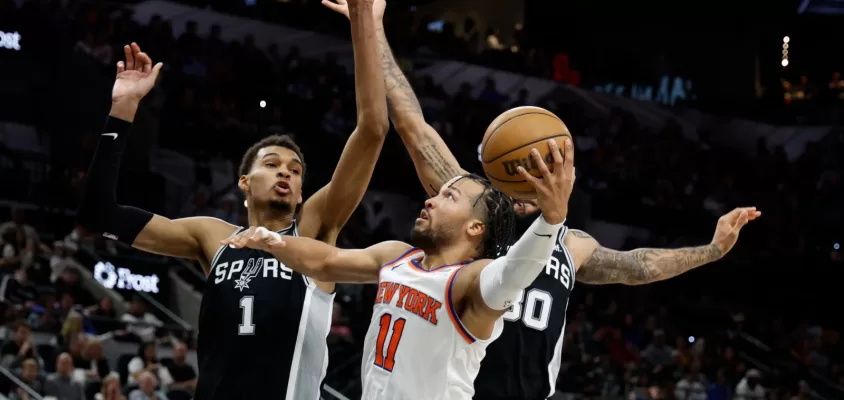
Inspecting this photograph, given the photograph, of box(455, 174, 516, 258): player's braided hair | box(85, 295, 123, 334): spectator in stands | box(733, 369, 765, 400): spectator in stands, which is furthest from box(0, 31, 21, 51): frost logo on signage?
box(455, 174, 516, 258): player's braided hair

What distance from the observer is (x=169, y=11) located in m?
16.9

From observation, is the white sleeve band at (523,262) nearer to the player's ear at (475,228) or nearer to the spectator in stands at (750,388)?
the player's ear at (475,228)

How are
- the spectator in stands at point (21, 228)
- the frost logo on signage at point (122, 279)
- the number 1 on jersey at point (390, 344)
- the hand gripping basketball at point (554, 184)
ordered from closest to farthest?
1. the hand gripping basketball at point (554, 184)
2. the number 1 on jersey at point (390, 344)
3. the spectator in stands at point (21, 228)
4. the frost logo on signage at point (122, 279)

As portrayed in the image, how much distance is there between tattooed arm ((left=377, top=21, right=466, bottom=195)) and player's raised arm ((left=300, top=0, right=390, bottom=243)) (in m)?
0.56

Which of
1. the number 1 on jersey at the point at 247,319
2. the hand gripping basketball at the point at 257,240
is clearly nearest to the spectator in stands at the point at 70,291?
the number 1 on jersey at the point at 247,319

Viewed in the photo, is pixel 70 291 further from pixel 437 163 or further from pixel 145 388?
pixel 437 163

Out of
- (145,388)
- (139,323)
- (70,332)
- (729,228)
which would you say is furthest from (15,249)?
(729,228)

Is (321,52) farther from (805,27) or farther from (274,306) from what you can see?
(274,306)

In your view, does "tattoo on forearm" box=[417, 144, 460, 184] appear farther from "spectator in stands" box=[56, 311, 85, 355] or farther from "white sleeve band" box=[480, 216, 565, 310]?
"spectator in stands" box=[56, 311, 85, 355]

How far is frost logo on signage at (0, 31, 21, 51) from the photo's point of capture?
1425 cm

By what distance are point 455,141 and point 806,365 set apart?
20.6ft

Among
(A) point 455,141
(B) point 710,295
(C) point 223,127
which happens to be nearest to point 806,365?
(B) point 710,295

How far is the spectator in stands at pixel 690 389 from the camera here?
13438mm

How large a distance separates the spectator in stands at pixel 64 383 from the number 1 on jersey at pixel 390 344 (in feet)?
20.2
